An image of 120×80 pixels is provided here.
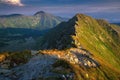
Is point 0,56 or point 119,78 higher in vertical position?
point 0,56

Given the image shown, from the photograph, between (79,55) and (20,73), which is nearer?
(20,73)

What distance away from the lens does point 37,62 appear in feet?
233

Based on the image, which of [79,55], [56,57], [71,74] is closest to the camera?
[71,74]

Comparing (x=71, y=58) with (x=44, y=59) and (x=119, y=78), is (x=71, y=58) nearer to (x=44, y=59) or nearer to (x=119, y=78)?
(x=44, y=59)

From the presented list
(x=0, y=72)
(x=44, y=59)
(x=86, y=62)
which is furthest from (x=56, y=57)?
(x=0, y=72)

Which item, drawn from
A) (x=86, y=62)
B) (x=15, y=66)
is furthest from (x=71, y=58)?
(x=15, y=66)

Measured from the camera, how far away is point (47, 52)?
77.7 meters

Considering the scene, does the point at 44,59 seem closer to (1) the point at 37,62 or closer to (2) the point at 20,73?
(1) the point at 37,62

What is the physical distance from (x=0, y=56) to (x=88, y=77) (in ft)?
88.8

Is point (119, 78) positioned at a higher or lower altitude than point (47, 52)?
lower

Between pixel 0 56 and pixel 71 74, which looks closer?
pixel 71 74

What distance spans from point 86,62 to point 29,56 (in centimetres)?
1681

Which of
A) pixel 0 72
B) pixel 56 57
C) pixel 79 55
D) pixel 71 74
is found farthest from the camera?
pixel 79 55

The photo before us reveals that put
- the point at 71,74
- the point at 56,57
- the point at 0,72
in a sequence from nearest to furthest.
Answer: the point at 71,74 → the point at 0,72 → the point at 56,57
